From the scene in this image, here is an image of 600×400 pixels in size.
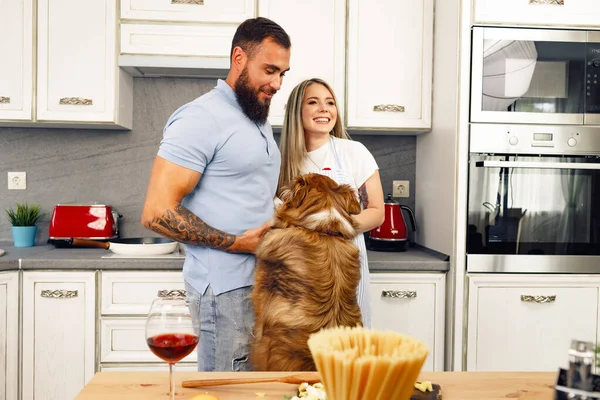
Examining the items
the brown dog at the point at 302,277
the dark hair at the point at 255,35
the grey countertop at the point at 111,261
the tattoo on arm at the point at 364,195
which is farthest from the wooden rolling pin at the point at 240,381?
the grey countertop at the point at 111,261

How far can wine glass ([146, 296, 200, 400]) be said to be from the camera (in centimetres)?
88

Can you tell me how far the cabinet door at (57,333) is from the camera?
253 centimetres

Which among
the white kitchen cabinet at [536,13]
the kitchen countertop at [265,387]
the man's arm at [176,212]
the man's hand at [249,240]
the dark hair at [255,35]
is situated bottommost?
the kitchen countertop at [265,387]

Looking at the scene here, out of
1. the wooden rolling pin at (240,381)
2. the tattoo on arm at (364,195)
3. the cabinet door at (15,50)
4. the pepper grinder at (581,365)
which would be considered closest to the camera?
the pepper grinder at (581,365)

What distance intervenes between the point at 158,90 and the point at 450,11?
5.26 feet

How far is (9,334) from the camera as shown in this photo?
2.51 meters

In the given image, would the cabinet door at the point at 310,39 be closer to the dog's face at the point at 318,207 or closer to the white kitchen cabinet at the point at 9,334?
the dog's face at the point at 318,207

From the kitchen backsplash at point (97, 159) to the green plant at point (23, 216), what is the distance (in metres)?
0.11

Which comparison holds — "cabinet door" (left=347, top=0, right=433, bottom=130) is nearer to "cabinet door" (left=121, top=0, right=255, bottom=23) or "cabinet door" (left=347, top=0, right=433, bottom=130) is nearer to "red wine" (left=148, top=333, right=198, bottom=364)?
"cabinet door" (left=121, top=0, right=255, bottom=23)

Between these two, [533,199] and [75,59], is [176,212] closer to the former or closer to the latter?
[75,59]

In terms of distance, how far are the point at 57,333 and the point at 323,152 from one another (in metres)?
1.45

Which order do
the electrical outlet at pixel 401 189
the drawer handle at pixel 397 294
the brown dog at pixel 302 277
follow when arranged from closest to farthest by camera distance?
the brown dog at pixel 302 277 < the drawer handle at pixel 397 294 < the electrical outlet at pixel 401 189

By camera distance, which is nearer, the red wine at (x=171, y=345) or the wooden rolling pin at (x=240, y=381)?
the red wine at (x=171, y=345)

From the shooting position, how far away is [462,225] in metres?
2.58
